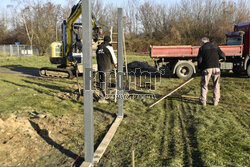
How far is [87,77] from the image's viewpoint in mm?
3410

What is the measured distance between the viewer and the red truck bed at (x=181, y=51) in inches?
457

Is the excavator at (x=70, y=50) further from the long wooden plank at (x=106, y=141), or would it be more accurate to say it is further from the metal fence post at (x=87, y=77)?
the metal fence post at (x=87, y=77)

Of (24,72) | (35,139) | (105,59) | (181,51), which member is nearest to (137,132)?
(35,139)

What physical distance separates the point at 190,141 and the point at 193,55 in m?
7.93

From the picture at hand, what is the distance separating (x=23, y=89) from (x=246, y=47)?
10.5 metres

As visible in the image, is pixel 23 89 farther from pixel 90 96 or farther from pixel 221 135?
pixel 221 135

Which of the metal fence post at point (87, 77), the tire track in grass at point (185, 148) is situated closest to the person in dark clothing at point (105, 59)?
the tire track in grass at point (185, 148)

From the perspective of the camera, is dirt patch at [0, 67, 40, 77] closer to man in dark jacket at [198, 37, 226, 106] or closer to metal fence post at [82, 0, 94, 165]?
man in dark jacket at [198, 37, 226, 106]

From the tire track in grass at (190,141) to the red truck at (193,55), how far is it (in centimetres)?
570

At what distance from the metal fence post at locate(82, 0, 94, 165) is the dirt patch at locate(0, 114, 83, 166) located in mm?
502

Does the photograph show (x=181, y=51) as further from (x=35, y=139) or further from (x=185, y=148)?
(x=35, y=139)

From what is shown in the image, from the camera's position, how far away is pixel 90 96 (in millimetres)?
3418

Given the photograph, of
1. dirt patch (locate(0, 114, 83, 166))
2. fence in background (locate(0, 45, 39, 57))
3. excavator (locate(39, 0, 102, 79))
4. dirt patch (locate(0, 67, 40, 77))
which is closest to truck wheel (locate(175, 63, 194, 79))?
excavator (locate(39, 0, 102, 79))

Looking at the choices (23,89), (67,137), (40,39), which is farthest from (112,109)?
(40,39)
